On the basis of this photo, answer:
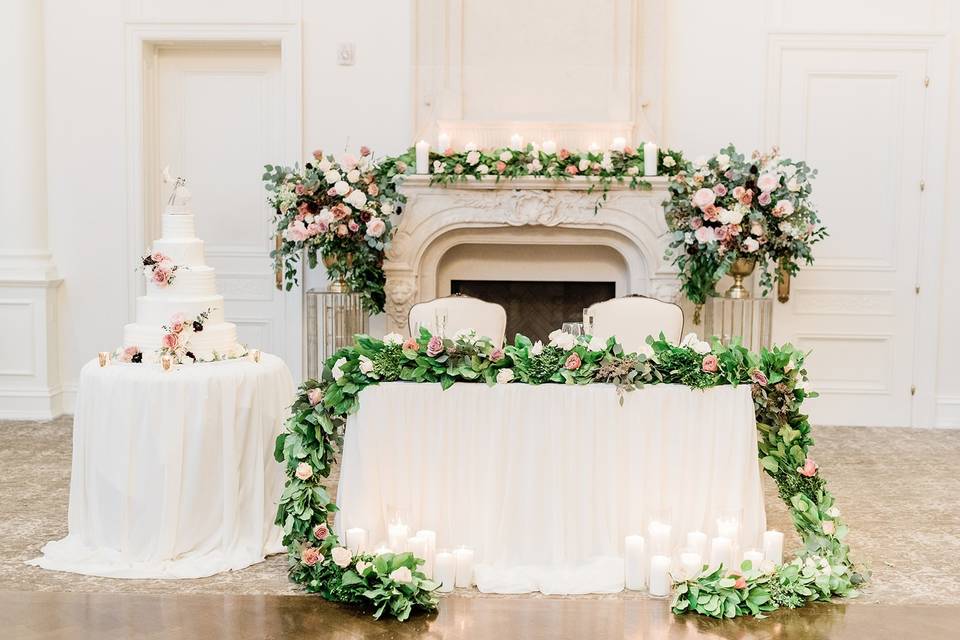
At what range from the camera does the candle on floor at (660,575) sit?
149 inches

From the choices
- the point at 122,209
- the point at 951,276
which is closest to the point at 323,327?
the point at 122,209

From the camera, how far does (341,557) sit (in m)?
3.72

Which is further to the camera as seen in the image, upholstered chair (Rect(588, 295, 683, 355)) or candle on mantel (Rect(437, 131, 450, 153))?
candle on mantel (Rect(437, 131, 450, 153))

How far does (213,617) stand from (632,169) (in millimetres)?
3900

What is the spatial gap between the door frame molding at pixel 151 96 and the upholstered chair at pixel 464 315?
5.88ft

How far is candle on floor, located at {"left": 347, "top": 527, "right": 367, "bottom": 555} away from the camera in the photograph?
3.83 meters

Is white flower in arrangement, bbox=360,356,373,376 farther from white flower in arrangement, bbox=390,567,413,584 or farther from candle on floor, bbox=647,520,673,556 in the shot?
candle on floor, bbox=647,520,673,556

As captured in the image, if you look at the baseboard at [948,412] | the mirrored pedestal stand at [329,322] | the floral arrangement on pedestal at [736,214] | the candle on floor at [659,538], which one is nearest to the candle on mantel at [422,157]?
the mirrored pedestal stand at [329,322]

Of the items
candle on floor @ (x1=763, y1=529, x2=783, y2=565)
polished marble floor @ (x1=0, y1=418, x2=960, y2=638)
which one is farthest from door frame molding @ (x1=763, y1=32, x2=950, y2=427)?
candle on floor @ (x1=763, y1=529, x2=783, y2=565)

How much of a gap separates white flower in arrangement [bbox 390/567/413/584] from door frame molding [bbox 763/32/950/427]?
14.4 feet

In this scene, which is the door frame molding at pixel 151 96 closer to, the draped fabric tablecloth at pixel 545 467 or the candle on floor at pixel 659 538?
the draped fabric tablecloth at pixel 545 467

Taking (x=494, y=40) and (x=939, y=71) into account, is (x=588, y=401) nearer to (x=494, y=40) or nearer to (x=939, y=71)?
(x=494, y=40)

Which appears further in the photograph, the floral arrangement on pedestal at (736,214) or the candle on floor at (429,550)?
the floral arrangement on pedestal at (736,214)

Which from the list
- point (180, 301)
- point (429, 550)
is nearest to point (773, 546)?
point (429, 550)
